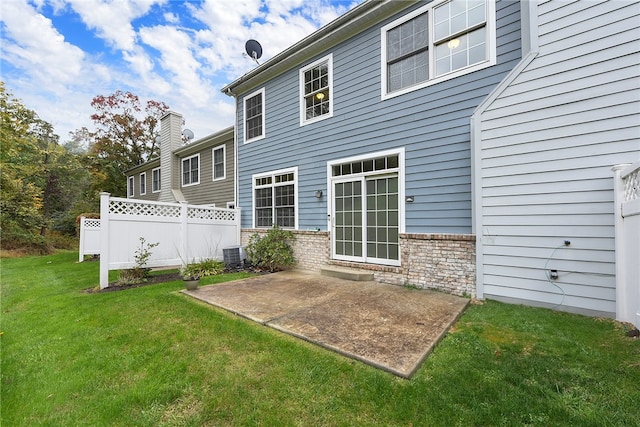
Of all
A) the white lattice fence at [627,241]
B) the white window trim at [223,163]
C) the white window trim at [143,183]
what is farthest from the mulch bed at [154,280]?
the white window trim at [143,183]

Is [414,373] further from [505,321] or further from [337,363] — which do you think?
[505,321]

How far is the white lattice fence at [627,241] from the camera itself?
2.80 m

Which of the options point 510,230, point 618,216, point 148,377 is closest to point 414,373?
point 148,377

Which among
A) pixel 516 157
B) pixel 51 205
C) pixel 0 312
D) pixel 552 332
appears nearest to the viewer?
pixel 552 332

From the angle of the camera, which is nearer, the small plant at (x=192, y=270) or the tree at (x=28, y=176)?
the small plant at (x=192, y=270)

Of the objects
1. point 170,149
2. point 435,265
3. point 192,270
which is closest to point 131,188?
point 170,149

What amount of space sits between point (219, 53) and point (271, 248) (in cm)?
758

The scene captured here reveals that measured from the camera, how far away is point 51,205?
19062 mm

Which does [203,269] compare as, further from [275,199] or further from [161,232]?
[275,199]

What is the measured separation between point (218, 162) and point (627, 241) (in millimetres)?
11905

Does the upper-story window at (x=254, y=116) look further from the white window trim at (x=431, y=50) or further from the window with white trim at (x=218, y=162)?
the white window trim at (x=431, y=50)

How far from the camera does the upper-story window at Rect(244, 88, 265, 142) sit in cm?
860

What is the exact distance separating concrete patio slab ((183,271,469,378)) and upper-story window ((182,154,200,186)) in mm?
8792

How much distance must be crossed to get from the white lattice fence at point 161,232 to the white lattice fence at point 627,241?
836 centimetres
